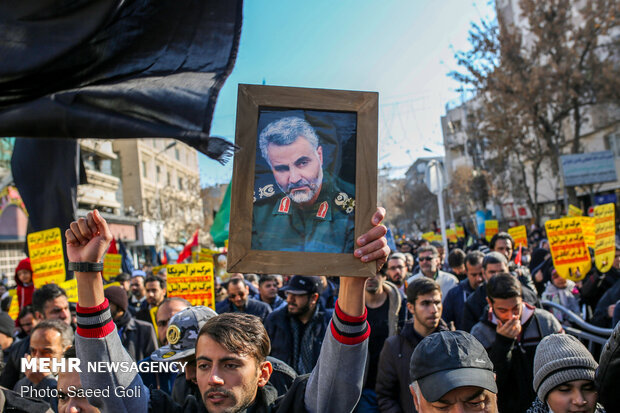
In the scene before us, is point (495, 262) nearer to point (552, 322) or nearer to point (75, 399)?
point (552, 322)

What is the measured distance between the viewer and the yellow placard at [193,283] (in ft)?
19.6

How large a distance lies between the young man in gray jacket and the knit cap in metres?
1.26

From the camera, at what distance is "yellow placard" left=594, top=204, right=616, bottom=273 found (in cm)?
721

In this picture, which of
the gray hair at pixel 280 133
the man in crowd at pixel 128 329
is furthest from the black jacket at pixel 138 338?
the gray hair at pixel 280 133

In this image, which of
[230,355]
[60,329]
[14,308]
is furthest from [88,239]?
[14,308]

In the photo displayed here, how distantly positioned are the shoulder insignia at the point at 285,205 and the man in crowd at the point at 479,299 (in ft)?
10.5

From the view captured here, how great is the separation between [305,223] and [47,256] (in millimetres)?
5257

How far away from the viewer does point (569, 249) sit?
24.8 feet

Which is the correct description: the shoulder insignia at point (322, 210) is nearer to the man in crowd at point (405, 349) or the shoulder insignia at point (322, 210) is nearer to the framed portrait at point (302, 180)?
the framed portrait at point (302, 180)

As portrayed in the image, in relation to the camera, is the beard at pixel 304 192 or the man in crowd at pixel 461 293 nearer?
the beard at pixel 304 192

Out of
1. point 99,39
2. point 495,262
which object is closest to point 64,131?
point 99,39

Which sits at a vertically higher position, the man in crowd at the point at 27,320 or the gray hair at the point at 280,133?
the gray hair at the point at 280,133

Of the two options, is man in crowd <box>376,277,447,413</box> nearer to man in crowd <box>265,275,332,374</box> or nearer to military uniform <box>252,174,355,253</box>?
man in crowd <box>265,275,332,374</box>

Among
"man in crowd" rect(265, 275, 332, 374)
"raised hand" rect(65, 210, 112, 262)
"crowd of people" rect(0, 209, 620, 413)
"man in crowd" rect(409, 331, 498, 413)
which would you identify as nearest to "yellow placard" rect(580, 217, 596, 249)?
Result: "crowd of people" rect(0, 209, 620, 413)
